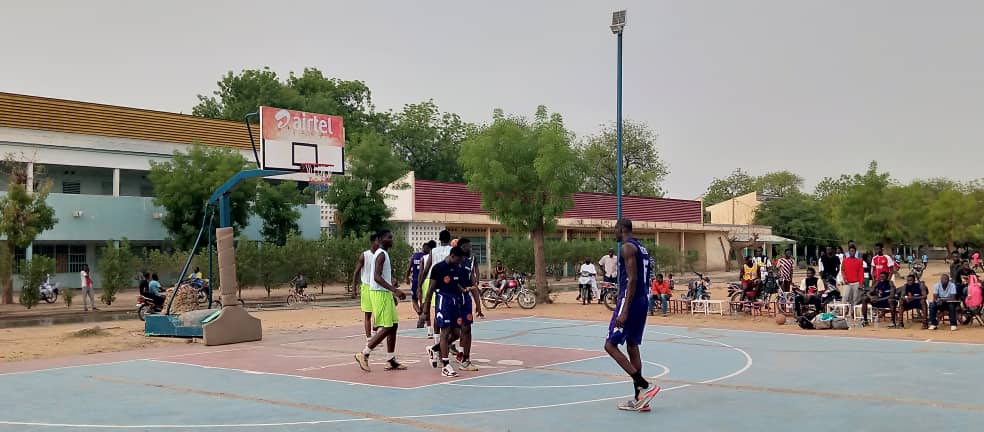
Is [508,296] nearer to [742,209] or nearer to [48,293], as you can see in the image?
[48,293]

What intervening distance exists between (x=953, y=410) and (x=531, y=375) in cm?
506

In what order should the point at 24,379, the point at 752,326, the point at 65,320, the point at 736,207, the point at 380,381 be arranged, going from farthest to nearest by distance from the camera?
1. the point at 736,207
2. the point at 65,320
3. the point at 752,326
4. the point at 24,379
5. the point at 380,381

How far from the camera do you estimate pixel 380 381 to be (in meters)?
11.3

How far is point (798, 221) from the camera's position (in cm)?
7275

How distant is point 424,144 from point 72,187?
3072 cm

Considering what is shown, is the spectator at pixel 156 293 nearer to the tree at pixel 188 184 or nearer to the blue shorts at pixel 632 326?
the tree at pixel 188 184

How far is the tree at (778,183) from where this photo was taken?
95.8m

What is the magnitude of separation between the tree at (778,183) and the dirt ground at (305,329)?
7234cm

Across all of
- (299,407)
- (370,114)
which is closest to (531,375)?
(299,407)

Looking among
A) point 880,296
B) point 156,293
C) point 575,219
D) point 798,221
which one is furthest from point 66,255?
point 798,221

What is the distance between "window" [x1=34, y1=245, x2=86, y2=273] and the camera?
3638cm

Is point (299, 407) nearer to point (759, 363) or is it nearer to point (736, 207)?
point (759, 363)

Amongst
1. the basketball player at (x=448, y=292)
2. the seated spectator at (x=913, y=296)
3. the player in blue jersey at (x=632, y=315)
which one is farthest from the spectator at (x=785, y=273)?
the player in blue jersey at (x=632, y=315)

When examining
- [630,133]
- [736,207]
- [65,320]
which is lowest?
[65,320]
